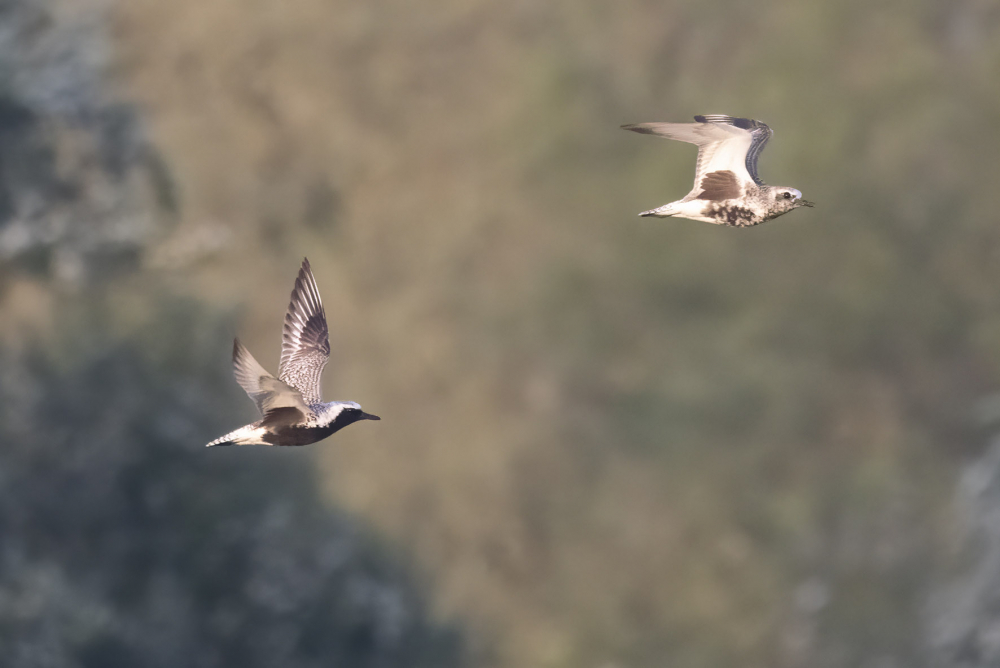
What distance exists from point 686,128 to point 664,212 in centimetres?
345

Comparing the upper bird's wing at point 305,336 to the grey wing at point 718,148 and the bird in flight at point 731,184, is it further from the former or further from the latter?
the grey wing at point 718,148

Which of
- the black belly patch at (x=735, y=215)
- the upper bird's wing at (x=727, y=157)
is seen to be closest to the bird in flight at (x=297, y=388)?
the black belly patch at (x=735, y=215)

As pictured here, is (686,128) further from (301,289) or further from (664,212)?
(301,289)

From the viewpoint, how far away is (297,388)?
4044 cm

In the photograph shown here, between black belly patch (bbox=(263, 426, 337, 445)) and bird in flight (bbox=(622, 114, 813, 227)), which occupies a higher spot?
bird in flight (bbox=(622, 114, 813, 227))

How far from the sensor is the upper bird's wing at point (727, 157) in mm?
42438

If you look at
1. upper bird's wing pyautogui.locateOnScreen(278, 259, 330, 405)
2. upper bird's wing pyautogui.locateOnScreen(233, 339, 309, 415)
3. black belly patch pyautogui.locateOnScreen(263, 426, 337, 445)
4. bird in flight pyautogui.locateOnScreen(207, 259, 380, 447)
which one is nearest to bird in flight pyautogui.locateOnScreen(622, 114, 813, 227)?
bird in flight pyautogui.locateOnScreen(207, 259, 380, 447)

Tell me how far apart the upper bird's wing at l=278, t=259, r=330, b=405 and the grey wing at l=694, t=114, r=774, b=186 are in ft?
60.8

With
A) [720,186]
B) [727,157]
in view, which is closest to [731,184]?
[720,186]

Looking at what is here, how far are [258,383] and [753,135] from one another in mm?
22543

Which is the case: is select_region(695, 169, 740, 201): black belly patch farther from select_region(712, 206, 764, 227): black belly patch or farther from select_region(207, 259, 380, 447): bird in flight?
select_region(207, 259, 380, 447): bird in flight

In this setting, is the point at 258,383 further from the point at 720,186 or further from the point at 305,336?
the point at 720,186

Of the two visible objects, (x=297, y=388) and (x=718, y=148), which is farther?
(x=718, y=148)

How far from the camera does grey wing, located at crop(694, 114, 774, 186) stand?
137 ft
